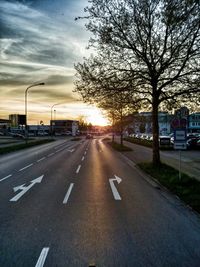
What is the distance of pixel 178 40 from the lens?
55.6 feet

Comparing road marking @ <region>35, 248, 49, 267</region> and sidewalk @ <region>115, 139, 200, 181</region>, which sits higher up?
road marking @ <region>35, 248, 49, 267</region>

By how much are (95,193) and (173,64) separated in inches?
365

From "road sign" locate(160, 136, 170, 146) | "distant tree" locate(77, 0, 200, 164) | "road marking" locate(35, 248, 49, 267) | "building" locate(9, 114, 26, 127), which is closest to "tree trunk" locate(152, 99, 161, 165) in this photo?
"distant tree" locate(77, 0, 200, 164)

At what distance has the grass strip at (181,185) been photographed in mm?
10066

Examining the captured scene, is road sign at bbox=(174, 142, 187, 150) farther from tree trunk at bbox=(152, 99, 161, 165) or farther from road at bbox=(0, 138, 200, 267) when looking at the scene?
tree trunk at bbox=(152, 99, 161, 165)

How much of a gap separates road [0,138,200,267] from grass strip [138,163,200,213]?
38 centimetres

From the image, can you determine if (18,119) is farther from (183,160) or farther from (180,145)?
(180,145)

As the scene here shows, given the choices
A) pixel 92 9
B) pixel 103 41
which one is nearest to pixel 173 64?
pixel 103 41

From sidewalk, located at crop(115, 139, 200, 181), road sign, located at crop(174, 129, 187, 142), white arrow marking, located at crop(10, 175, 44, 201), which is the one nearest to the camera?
white arrow marking, located at crop(10, 175, 44, 201)

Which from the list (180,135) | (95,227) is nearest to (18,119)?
(180,135)

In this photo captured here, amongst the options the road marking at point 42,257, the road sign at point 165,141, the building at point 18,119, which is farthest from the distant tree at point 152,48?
the building at point 18,119

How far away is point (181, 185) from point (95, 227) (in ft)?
20.8

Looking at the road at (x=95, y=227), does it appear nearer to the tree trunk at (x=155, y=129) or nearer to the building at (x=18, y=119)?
the tree trunk at (x=155, y=129)

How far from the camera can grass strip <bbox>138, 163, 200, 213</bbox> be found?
10.1 m
